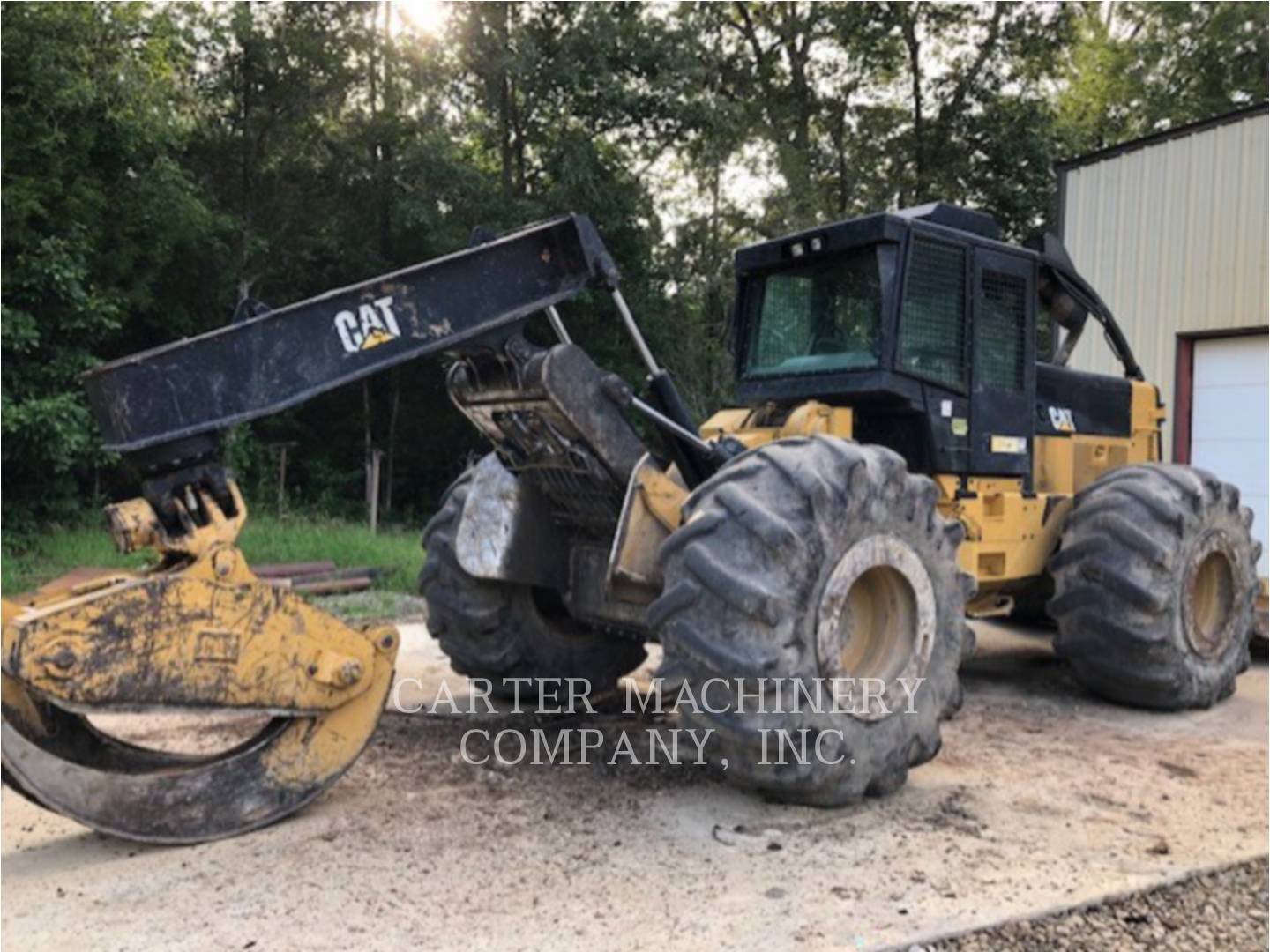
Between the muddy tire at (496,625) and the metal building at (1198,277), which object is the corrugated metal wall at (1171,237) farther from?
→ the muddy tire at (496,625)

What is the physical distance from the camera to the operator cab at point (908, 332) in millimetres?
5137

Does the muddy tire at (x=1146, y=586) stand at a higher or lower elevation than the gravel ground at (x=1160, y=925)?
higher

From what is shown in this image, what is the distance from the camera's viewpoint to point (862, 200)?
19.7 metres

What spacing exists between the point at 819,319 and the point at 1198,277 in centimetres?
614

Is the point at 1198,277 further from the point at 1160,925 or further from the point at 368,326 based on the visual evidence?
the point at 368,326

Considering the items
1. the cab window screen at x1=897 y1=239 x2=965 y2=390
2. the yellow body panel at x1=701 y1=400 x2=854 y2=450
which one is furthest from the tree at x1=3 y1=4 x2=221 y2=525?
the cab window screen at x1=897 y1=239 x2=965 y2=390

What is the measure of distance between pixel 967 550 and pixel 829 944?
3.02 meters

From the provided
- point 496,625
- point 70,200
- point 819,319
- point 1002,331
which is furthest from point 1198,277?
point 70,200

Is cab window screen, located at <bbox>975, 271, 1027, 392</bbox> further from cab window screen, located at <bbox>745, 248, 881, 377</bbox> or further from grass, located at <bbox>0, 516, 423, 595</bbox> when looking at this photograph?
grass, located at <bbox>0, 516, 423, 595</bbox>

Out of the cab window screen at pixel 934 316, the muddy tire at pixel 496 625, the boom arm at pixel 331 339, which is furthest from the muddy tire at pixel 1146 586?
the boom arm at pixel 331 339

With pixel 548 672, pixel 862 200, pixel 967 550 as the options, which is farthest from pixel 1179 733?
pixel 862 200

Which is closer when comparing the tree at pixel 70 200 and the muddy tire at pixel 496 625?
the muddy tire at pixel 496 625

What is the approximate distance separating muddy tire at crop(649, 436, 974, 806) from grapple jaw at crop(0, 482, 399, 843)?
1.12 metres

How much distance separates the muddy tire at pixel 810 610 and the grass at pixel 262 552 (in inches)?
266
